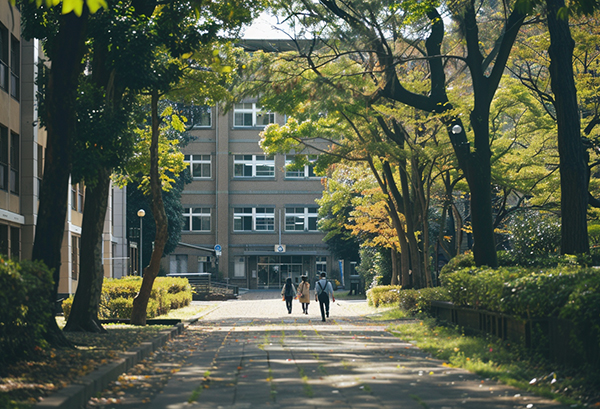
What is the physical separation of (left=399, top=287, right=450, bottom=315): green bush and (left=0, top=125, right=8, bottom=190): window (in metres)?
13.6

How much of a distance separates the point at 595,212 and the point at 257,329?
1653cm

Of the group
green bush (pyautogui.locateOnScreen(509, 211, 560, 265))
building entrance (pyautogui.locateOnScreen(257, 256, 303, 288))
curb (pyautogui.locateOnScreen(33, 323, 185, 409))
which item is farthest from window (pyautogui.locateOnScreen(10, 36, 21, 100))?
building entrance (pyautogui.locateOnScreen(257, 256, 303, 288))

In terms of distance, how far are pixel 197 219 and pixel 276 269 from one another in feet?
26.8

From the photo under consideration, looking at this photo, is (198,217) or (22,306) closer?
(22,306)

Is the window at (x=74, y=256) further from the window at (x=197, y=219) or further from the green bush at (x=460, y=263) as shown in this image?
the window at (x=197, y=219)

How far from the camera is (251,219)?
69.0 meters

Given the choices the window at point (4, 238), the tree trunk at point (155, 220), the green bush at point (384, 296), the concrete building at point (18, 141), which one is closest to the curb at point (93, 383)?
the tree trunk at point (155, 220)

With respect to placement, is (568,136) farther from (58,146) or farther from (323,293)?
(323,293)

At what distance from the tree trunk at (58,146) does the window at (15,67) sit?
14.4 metres

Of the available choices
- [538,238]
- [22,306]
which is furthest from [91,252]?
[538,238]

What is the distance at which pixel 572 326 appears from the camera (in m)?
9.43

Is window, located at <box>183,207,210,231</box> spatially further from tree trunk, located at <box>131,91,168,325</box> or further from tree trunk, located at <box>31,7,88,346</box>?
tree trunk, located at <box>31,7,88,346</box>

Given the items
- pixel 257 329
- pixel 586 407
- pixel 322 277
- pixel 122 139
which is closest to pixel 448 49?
pixel 322 277

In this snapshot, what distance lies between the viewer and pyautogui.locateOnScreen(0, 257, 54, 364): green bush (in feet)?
28.5
